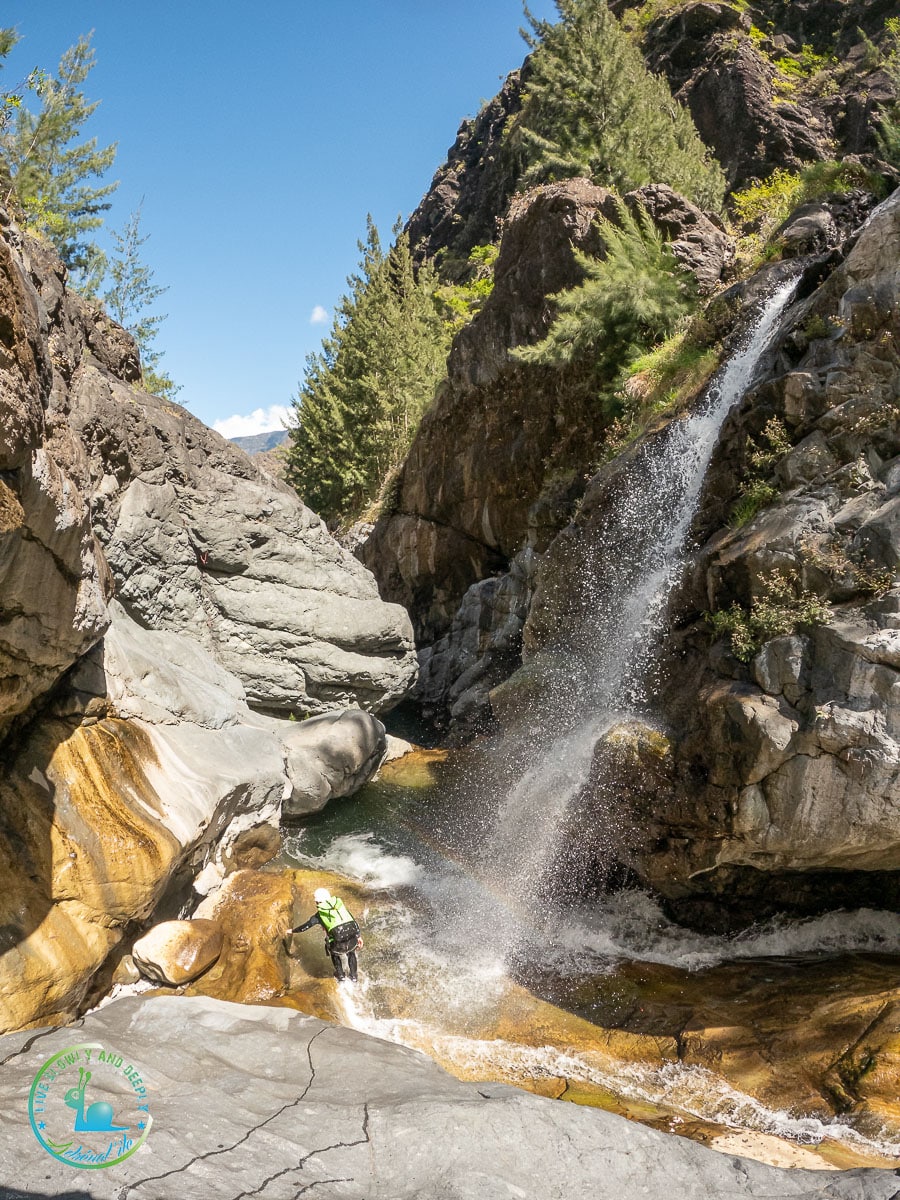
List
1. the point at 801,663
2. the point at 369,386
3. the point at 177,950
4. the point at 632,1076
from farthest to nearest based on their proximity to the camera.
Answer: the point at 369,386 → the point at 177,950 → the point at 801,663 → the point at 632,1076

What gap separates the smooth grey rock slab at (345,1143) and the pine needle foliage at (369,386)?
28.0m

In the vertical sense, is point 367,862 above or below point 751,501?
below

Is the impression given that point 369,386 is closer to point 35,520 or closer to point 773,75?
point 773,75

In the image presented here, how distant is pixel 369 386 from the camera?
31734 mm

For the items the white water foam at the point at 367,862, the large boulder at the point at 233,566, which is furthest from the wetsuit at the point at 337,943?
the large boulder at the point at 233,566

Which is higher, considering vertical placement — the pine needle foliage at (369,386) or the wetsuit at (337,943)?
the pine needle foliage at (369,386)

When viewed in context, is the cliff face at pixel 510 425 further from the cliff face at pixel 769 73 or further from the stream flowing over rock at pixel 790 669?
the stream flowing over rock at pixel 790 669

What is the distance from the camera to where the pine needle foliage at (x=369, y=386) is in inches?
1270

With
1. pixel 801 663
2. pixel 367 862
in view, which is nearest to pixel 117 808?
pixel 367 862

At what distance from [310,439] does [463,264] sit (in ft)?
57.5

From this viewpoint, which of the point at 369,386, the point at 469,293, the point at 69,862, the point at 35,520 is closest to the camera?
the point at 35,520

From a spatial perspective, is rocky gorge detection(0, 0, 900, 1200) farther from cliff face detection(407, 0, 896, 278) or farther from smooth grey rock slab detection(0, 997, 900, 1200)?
cliff face detection(407, 0, 896, 278)

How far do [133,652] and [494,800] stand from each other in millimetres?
6698

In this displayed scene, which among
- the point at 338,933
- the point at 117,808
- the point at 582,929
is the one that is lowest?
the point at 582,929
